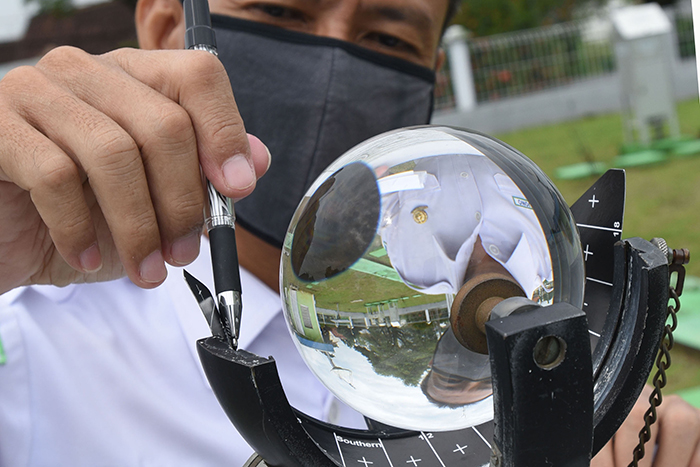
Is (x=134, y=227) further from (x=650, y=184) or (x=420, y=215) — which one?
(x=650, y=184)

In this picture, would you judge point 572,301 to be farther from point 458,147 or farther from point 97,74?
point 97,74

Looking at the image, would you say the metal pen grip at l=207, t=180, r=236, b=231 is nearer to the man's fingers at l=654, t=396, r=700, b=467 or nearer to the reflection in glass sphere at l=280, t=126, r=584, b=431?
the reflection in glass sphere at l=280, t=126, r=584, b=431

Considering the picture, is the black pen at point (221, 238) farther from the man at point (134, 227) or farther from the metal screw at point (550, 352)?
the metal screw at point (550, 352)

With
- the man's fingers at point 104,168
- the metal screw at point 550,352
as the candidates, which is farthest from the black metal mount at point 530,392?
the man's fingers at point 104,168

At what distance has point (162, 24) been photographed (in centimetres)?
185

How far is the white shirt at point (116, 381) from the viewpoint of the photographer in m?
1.50

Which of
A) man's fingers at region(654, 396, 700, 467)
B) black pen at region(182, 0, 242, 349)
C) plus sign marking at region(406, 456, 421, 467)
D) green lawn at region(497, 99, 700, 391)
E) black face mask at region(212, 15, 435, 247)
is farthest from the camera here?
green lawn at region(497, 99, 700, 391)

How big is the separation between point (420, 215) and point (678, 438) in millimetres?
1008

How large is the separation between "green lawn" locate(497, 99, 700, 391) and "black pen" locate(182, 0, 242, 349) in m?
2.77

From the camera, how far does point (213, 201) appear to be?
0.94 meters

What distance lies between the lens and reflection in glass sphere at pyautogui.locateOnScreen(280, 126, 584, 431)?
0.71m

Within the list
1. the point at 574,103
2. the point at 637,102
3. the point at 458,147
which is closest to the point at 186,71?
the point at 458,147

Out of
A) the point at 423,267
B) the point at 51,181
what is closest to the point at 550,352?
the point at 423,267

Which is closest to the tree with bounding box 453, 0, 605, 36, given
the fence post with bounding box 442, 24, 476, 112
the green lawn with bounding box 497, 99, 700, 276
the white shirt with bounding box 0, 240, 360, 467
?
the fence post with bounding box 442, 24, 476, 112
